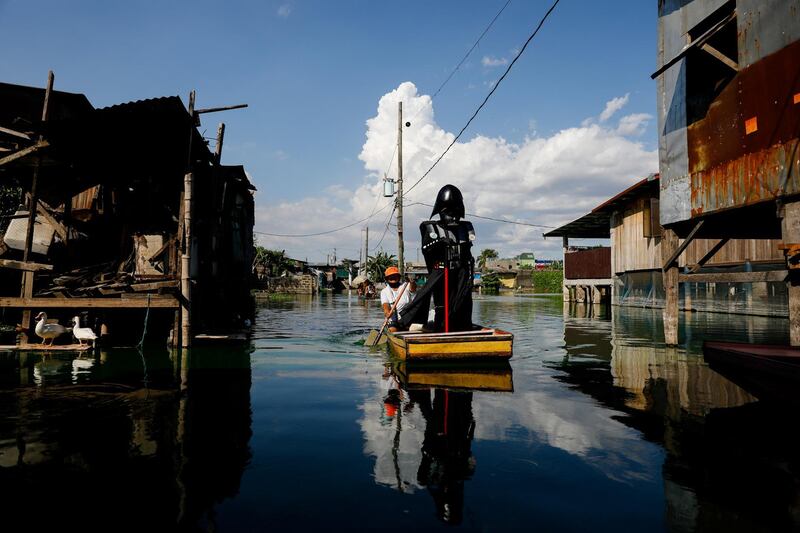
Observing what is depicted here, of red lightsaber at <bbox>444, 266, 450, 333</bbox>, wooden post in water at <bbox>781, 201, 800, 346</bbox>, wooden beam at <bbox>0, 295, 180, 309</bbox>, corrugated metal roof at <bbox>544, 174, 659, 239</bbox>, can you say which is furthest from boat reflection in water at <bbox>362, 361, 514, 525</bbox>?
corrugated metal roof at <bbox>544, 174, 659, 239</bbox>

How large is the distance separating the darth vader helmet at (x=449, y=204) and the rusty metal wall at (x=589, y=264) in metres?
22.9

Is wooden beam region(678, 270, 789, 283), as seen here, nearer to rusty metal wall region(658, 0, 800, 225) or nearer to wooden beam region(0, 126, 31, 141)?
rusty metal wall region(658, 0, 800, 225)

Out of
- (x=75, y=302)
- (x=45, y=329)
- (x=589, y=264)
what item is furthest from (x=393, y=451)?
(x=589, y=264)

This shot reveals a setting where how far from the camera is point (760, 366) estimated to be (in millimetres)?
4910

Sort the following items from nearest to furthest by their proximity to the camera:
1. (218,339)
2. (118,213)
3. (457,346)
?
(457,346)
(218,339)
(118,213)

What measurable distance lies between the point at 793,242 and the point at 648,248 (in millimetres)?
16225

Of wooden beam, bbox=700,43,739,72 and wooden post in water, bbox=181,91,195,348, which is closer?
wooden beam, bbox=700,43,739,72

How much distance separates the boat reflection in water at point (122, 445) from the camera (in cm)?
304

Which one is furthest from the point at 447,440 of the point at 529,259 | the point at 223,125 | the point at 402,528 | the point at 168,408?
the point at 529,259

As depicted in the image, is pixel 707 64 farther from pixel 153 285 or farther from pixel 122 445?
pixel 153 285

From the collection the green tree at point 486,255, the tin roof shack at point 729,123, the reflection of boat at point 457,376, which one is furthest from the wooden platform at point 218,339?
the green tree at point 486,255

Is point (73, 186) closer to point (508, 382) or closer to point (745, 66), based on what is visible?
point (508, 382)

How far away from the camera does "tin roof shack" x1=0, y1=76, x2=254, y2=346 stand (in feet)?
34.2

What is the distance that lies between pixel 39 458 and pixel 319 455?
2.21m
